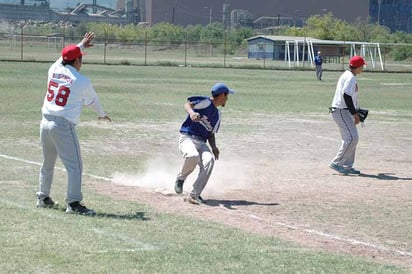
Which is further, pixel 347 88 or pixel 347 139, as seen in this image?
pixel 347 139

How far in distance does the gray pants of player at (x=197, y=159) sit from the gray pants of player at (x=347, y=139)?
3.76 metres

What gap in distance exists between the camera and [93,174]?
13109mm

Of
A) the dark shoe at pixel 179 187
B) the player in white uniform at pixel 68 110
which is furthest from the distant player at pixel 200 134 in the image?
the player in white uniform at pixel 68 110

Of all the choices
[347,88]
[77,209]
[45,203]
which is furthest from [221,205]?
[347,88]

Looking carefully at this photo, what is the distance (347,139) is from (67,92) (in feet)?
20.1

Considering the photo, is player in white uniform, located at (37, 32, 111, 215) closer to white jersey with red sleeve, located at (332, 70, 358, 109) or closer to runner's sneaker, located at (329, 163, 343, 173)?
white jersey with red sleeve, located at (332, 70, 358, 109)

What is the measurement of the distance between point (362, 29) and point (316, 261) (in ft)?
331

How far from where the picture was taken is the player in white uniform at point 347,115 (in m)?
13.9

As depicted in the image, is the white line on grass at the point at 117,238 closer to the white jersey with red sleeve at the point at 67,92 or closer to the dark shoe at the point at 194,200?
the white jersey with red sleeve at the point at 67,92

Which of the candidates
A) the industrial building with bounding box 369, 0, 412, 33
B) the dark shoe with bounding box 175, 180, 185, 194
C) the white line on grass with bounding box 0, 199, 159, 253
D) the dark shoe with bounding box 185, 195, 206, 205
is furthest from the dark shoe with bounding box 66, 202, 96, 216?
the industrial building with bounding box 369, 0, 412, 33

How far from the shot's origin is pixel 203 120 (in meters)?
11.0

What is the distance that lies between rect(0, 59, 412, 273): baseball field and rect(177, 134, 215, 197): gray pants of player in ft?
1.02

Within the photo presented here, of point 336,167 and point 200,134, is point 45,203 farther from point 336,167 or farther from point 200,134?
point 336,167

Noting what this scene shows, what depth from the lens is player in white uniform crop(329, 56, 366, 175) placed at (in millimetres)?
13938
